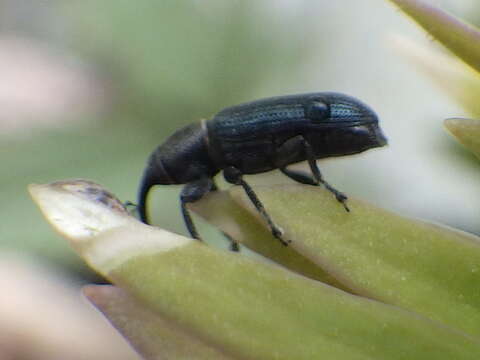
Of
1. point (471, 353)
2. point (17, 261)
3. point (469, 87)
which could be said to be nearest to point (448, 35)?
point (469, 87)

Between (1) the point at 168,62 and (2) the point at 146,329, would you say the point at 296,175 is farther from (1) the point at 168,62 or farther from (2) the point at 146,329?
(1) the point at 168,62

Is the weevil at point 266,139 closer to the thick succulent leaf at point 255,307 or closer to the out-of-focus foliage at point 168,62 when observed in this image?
the thick succulent leaf at point 255,307

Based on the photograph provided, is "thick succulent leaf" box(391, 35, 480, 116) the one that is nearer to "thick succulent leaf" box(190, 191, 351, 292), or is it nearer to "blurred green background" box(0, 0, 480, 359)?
"thick succulent leaf" box(190, 191, 351, 292)

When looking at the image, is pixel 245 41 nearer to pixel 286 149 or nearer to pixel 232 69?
pixel 232 69

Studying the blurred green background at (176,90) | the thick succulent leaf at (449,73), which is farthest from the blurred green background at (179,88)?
the thick succulent leaf at (449,73)

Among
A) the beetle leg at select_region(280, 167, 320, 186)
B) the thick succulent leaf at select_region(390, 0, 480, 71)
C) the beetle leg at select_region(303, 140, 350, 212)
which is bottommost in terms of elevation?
the beetle leg at select_region(280, 167, 320, 186)

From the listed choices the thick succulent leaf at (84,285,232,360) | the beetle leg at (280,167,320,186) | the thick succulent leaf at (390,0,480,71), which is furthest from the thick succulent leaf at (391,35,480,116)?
the thick succulent leaf at (84,285,232,360)

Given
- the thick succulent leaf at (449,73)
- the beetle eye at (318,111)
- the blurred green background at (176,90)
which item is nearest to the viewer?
the thick succulent leaf at (449,73)
